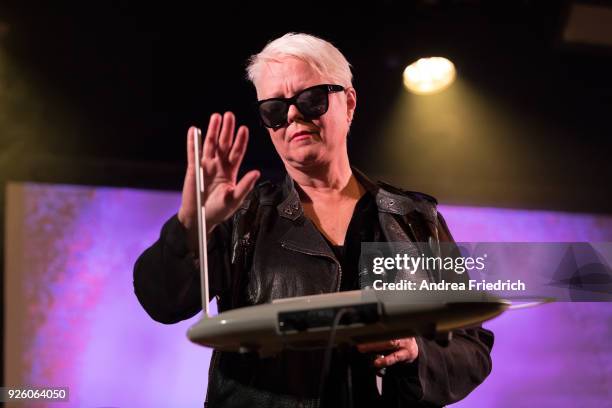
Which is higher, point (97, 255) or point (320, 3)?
point (320, 3)

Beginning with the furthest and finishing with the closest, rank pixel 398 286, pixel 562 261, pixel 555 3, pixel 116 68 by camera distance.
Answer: pixel 555 3
pixel 116 68
pixel 562 261
pixel 398 286

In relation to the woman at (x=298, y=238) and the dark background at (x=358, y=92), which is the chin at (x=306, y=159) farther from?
the dark background at (x=358, y=92)

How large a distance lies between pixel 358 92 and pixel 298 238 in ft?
8.30

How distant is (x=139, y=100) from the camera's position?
3918 mm

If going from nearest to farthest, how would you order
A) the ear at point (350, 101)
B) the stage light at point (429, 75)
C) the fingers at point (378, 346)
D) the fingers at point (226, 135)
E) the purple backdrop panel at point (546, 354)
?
the fingers at point (378, 346), the fingers at point (226, 135), the ear at point (350, 101), the purple backdrop panel at point (546, 354), the stage light at point (429, 75)

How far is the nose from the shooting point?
192 centimetres

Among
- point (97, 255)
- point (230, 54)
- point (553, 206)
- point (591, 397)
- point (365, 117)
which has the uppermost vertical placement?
point (230, 54)

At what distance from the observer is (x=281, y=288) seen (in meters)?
1.77

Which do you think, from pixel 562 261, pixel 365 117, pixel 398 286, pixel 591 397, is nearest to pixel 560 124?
pixel 365 117

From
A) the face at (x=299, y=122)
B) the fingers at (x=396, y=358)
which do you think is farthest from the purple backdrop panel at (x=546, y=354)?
the fingers at (x=396, y=358)

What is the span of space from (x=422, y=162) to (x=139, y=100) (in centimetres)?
165

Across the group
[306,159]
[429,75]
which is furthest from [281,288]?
[429,75]

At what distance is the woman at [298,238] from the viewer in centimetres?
146

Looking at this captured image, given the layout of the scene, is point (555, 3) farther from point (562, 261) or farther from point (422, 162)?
point (562, 261)
